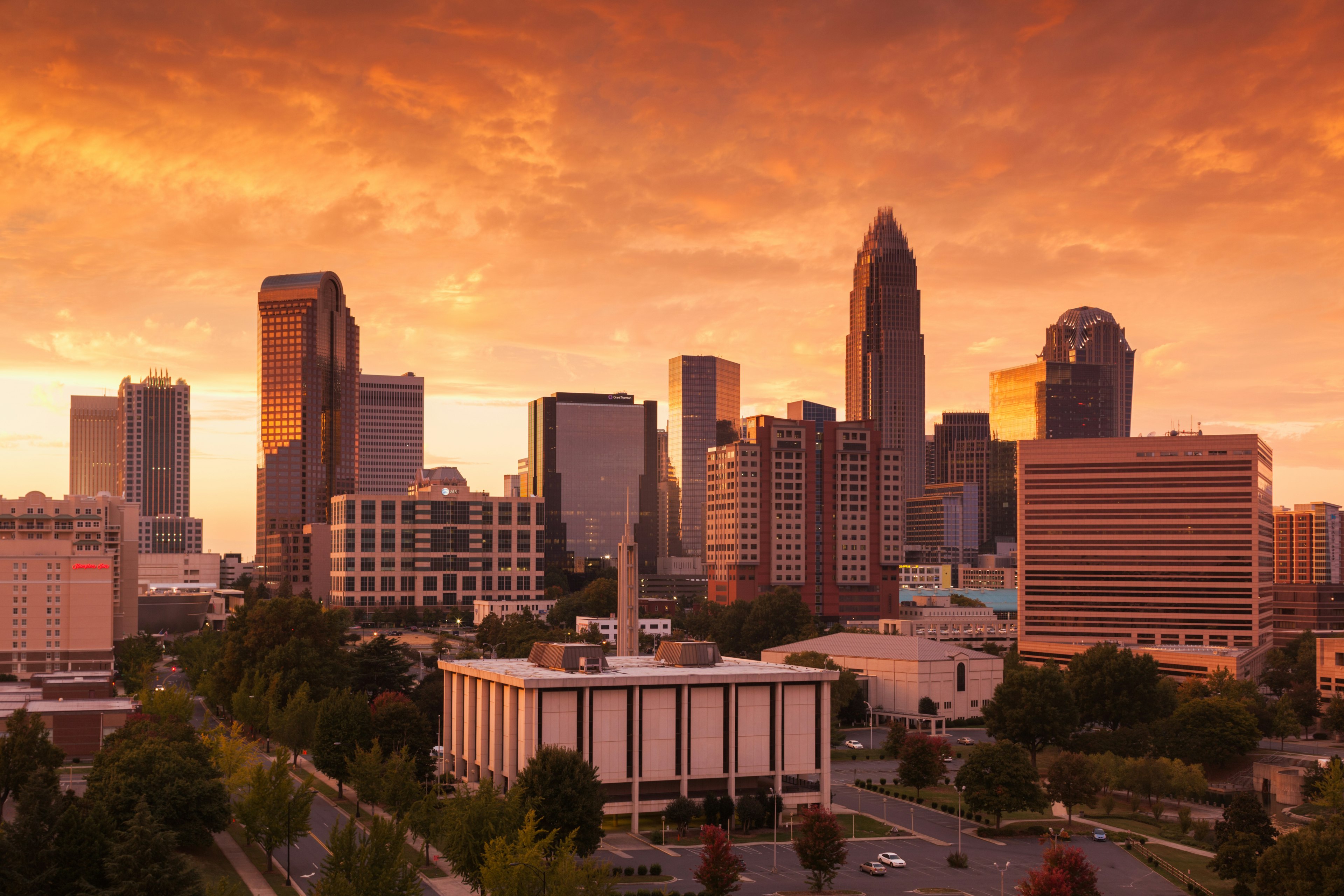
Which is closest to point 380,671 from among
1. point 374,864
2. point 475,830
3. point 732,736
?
point 732,736

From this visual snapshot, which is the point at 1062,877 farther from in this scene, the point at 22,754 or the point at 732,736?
the point at 22,754

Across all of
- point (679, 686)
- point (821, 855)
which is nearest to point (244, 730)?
point (679, 686)

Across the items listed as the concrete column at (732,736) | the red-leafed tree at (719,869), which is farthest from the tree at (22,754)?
the concrete column at (732,736)

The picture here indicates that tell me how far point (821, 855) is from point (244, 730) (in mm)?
96411

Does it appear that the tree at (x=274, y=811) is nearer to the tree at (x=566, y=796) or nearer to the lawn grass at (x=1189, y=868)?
the tree at (x=566, y=796)

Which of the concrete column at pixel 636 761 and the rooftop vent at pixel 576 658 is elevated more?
the rooftop vent at pixel 576 658

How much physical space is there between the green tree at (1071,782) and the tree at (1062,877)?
33.1m

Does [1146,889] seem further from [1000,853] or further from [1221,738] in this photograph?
[1221,738]

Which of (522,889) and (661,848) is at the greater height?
(522,889)

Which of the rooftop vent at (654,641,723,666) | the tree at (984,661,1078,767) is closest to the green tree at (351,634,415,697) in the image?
the rooftop vent at (654,641,723,666)

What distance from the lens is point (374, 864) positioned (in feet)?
276

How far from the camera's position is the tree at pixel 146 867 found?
8731cm

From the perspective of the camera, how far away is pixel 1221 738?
165m

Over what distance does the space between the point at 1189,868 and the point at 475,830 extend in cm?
6273
